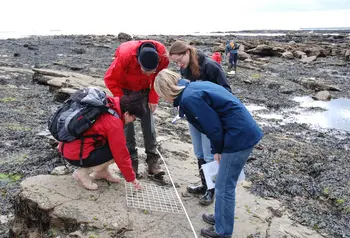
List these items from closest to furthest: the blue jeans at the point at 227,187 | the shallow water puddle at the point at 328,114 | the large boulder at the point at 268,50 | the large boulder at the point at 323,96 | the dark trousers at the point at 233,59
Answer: the blue jeans at the point at 227,187 < the shallow water puddle at the point at 328,114 < the large boulder at the point at 323,96 < the dark trousers at the point at 233,59 < the large boulder at the point at 268,50

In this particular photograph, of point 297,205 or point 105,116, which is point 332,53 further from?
point 105,116

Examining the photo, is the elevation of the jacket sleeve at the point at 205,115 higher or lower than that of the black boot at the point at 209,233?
higher

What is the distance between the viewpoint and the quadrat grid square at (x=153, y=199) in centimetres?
402

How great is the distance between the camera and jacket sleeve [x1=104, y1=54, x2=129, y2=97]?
4.32m

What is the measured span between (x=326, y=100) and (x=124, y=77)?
10.4 meters

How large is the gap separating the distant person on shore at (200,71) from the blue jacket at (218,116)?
0.81 meters

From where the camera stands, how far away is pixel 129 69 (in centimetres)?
Result: 439

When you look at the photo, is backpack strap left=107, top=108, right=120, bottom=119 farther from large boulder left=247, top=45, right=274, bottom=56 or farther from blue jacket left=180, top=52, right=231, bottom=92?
large boulder left=247, top=45, right=274, bottom=56

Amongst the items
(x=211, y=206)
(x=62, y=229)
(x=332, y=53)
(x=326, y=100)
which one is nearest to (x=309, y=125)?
(x=326, y=100)

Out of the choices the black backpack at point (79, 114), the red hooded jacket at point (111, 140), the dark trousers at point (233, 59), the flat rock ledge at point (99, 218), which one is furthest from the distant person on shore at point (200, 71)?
the dark trousers at point (233, 59)

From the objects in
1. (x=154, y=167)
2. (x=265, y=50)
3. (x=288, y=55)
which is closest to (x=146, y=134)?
(x=154, y=167)

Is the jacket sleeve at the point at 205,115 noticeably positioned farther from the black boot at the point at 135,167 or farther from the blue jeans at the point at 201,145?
the black boot at the point at 135,167

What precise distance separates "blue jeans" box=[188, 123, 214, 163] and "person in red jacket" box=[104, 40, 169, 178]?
738mm

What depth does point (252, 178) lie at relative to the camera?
5680 millimetres
